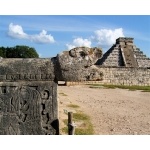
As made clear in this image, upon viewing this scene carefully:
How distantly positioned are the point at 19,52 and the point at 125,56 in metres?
16.7

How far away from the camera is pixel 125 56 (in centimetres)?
3556

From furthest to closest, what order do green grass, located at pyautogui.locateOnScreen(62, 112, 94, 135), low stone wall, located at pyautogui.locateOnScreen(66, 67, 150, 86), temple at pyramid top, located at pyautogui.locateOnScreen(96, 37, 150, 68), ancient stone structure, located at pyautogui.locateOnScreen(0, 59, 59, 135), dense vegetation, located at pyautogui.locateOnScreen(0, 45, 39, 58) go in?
1. dense vegetation, located at pyautogui.locateOnScreen(0, 45, 39, 58)
2. temple at pyramid top, located at pyautogui.locateOnScreen(96, 37, 150, 68)
3. low stone wall, located at pyautogui.locateOnScreen(66, 67, 150, 86)
4. green grass, located at pyautogui.locateOnScreen(62, 112, 94, 135)
5. ancient stone structure, located at pyautogui.locateOnScreen(0, 59, 59, 135)

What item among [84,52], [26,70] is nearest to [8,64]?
[26,70]

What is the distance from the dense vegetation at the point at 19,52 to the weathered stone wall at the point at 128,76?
17.4 m

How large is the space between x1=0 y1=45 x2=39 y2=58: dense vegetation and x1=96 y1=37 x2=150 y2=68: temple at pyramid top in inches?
499

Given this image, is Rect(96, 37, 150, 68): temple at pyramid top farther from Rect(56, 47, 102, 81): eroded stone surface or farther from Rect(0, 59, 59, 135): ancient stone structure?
Rect(0, 59, 59, 135): ancient stone structure

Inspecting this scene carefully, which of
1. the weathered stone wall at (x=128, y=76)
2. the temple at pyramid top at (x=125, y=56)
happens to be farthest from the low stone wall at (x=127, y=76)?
the temple at pyramid top at (x=125, y=56)

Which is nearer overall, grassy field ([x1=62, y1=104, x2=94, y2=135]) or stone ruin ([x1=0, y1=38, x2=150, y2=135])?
stone ruin ([x1=0, y1=38, x2=150, y2=135])

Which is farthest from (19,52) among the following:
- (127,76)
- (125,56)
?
(127,76)

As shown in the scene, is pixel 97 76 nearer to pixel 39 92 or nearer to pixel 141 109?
pixel 39 92

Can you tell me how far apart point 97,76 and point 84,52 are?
411 millimetres

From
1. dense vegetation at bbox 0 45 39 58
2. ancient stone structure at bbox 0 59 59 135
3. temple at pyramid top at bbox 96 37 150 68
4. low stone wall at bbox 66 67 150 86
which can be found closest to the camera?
ancient stone structure at bbox 0 59 59 135

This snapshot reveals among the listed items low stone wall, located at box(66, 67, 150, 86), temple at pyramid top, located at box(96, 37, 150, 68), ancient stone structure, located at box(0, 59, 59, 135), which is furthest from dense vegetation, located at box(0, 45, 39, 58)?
ancient stone structure, located at box(0, 59, 59, 135)

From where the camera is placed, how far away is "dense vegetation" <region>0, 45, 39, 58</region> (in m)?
45.0
